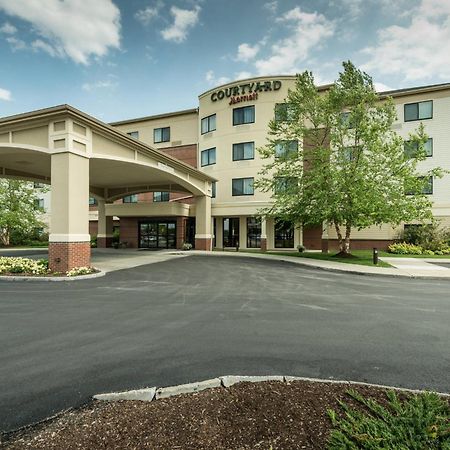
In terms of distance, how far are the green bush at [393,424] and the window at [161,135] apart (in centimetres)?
3346

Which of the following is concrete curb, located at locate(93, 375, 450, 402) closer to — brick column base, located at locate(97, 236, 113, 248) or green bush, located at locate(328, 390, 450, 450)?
green bush, located at locate(328, 390, 450, 450)

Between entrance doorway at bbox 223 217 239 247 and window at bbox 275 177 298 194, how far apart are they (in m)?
8.37

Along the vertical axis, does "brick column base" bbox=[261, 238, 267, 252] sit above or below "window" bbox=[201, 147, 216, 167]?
below

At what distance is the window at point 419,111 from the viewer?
84.5ft

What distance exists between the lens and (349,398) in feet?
11.1

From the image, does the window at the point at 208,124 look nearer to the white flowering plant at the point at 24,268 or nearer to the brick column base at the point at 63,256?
the brick column base at the point at 63,256

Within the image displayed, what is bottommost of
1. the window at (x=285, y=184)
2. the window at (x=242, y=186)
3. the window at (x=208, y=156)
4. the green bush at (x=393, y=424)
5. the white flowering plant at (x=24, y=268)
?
the green bush at (x=393, y=424)

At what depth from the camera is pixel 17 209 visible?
3328 cm

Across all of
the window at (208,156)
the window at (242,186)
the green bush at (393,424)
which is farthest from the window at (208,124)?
the green bush at (393,424)

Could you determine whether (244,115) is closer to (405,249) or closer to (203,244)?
(203,244)

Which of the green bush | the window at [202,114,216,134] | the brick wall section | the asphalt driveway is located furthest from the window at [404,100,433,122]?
the green bush

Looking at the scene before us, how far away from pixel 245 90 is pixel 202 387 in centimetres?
2868

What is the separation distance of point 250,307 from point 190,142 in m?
27.2

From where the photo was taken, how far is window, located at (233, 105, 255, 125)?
28.1 m
